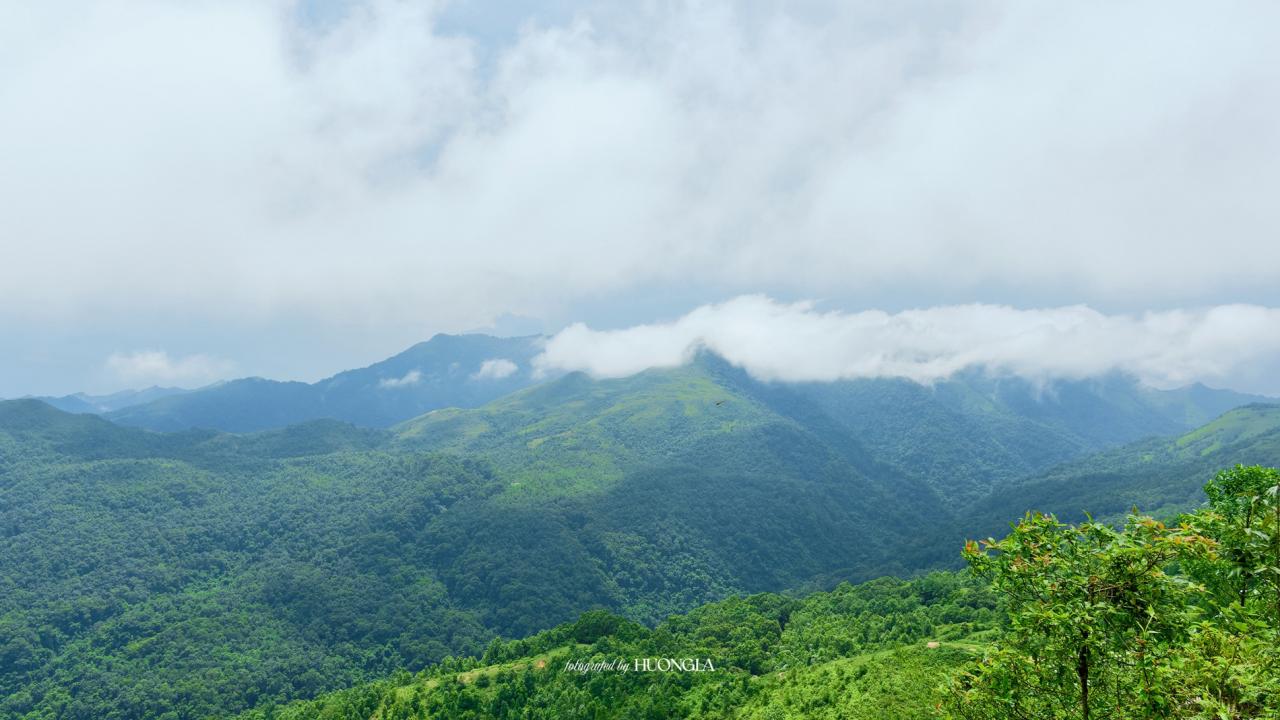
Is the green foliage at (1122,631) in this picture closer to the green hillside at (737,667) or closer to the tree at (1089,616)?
the tree at (1089,616)

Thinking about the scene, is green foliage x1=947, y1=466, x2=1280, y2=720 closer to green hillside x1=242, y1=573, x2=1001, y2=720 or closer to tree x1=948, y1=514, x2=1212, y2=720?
tree x1=948, y1=514, x2=1212, y2=720

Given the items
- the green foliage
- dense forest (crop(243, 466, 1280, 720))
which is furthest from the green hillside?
the green foliage

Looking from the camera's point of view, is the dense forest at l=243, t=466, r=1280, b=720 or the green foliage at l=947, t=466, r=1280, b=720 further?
the dense forest at l=243, t=466, r=1280, b=720

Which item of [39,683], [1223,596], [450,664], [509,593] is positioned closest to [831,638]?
[450,664]

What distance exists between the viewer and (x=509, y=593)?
195m

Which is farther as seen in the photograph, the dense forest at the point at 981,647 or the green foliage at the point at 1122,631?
the dense forest at the point at 981,647

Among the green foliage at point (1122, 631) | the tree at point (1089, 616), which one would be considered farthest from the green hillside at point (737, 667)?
the tree at point (1089, 616)

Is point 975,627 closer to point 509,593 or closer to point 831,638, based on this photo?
point 831,638

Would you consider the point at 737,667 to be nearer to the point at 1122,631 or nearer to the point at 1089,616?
the point at 1122,631

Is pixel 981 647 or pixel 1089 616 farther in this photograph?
pixel 981 647

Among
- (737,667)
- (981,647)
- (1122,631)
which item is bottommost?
(737,667)

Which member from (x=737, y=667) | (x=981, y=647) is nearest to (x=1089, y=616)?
(x=981, y=647)

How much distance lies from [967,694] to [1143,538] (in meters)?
5.48

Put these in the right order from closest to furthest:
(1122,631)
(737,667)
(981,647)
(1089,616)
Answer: (1089,616)
(1122,631)
(981,647)
(737,667)
